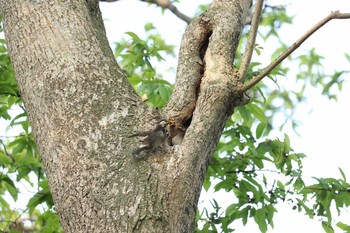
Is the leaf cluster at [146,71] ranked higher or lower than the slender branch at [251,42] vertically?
higher

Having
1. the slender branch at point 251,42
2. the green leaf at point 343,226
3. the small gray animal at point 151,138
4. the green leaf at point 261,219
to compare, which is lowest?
the small gray animal at point 151,138

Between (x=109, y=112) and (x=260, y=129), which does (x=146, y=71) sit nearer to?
(x=260, y=129)

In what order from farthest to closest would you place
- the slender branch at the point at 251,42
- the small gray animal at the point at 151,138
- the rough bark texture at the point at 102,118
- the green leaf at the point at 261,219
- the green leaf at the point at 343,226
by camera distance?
1. the green leaf at the point at 261,219
2. the green leaf at the point at 343,226
3. the slender branch at the point at 251,42
4. the small gray animal at the point at 151,138
5. the rough bark texture at the point at 102,118

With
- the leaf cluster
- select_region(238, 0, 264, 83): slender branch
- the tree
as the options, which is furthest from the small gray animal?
the leaf cluster

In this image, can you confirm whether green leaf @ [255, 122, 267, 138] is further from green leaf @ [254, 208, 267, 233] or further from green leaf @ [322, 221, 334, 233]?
green leaf @ [322, 221, 334, 233]

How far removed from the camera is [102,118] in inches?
86.0

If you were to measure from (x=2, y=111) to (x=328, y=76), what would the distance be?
313 cm

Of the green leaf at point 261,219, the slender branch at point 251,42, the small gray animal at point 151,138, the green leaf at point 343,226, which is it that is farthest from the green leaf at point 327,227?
the small gray animal at point 151,138

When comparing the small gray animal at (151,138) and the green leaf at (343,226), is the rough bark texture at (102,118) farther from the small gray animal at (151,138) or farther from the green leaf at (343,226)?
the green leaf at (343,226)

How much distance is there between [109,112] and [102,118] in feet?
0.13

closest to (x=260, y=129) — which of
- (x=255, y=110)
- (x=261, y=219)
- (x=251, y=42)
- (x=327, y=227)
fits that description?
(x=255, y=110)

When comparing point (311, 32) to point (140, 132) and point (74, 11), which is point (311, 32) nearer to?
point (140, 132)

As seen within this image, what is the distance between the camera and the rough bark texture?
2.04 metres

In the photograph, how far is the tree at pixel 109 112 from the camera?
2043 mm
